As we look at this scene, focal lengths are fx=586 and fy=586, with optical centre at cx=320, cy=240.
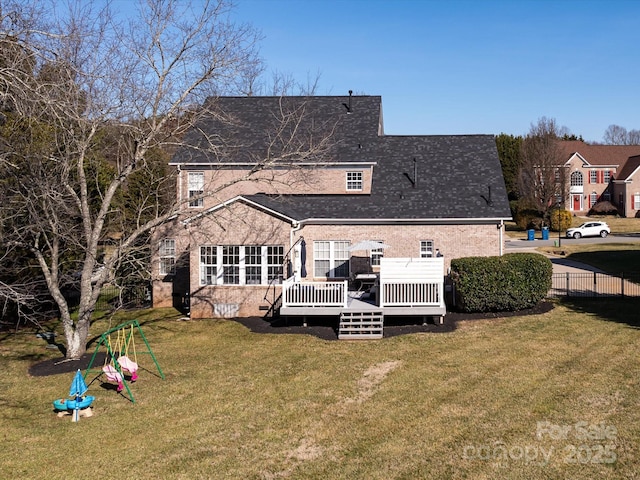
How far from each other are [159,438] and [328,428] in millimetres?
→ 3534

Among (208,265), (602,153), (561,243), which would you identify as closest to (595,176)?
(602,153)

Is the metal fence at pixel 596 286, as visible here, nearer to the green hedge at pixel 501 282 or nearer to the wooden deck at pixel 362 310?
the green hedge at pixel 501 282

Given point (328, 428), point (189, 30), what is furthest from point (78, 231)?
point (328, 428)

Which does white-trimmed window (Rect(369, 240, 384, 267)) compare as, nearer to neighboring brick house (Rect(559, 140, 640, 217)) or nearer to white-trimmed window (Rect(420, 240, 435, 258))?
white-trimmed window (Rect(420, 240, 435, 258))

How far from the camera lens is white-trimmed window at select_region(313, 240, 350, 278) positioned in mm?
27641

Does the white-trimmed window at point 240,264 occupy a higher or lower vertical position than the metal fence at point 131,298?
higher

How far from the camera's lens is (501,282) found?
23219 mm

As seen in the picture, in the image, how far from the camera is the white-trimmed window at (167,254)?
28081 mm

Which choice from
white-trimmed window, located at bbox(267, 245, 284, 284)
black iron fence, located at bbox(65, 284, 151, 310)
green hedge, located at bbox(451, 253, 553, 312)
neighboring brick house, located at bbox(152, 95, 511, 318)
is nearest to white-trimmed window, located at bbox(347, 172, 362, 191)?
neighboring brick house, located at bbox(152, 95, 511, 318)

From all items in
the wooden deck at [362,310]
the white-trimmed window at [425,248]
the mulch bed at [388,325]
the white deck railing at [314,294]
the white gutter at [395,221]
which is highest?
the white gutter at [395,221]

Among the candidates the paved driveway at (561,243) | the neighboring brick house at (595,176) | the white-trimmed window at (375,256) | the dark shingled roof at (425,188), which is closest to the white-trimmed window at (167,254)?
the dark shingled roof at (425,188)

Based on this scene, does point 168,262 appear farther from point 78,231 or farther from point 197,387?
point 197,387

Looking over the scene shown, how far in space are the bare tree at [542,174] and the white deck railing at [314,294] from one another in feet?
135

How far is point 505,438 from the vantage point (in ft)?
38.1
